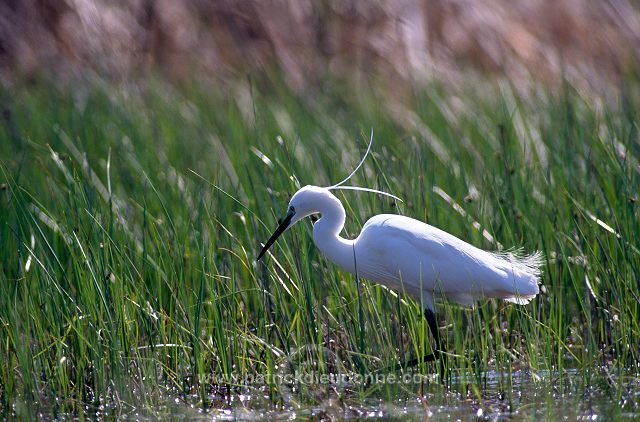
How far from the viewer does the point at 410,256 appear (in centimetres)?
459

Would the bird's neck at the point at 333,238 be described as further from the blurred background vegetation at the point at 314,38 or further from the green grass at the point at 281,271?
the blurred background vegetation at the point at 314,38

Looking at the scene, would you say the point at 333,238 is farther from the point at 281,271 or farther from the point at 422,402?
the point at 422,402

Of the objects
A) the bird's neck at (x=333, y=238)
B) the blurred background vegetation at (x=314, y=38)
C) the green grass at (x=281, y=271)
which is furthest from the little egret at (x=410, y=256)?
the blurred background vegetation at (x=314, y=38)

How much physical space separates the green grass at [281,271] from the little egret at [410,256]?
0.11 metres

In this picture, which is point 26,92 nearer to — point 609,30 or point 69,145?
point 69,145

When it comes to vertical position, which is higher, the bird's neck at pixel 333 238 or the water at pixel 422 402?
the bird's neck at pixel 333 238

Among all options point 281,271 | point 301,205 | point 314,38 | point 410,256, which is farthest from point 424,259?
point 314,38

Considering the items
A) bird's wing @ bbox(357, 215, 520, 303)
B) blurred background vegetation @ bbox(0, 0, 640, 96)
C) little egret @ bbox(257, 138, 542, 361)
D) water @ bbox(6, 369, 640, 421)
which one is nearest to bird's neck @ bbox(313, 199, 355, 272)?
little egret @ bbox(257, 138, 542, 361)

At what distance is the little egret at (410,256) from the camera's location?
4.48 m

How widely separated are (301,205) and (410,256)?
1.89ft

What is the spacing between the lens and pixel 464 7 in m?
9.91

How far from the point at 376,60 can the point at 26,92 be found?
137 inches

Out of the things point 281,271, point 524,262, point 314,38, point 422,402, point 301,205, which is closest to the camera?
point 422,402

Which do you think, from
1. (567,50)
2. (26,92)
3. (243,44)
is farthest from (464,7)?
(26,92)
